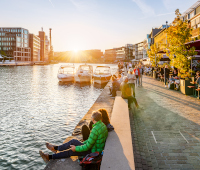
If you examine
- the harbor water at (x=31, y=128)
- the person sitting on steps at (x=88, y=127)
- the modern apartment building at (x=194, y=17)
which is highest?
the modern apartment building at (x=194, y=17)

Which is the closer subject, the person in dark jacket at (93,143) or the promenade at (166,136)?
the person in dark jacket at (93,143)

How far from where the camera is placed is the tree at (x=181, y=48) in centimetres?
1516

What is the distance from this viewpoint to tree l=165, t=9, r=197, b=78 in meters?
15.2

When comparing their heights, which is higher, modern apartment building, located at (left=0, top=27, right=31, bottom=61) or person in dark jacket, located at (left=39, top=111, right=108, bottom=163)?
modern apartment building, located at (left=0, top=27, right=31, bottom=61)

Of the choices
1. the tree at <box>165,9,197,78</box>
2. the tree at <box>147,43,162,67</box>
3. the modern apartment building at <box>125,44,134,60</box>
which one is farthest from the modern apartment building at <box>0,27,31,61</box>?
the tree at <box>165,9,197,78</box>

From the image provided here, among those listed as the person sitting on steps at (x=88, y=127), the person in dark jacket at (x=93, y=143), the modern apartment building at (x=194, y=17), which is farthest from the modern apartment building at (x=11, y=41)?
the person in dark jacket at (x=93, y=143)

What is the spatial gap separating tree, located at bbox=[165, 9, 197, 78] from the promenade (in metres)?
5.27

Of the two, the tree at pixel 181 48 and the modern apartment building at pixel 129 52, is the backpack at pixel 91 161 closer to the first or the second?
the tree at pixel 181 48

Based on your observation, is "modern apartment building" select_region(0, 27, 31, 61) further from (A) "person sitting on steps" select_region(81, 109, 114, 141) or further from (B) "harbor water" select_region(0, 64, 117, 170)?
(A) "person sitting on steps" select_region(81, 109, 114, 141)

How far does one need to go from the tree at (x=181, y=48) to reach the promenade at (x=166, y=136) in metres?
5.27

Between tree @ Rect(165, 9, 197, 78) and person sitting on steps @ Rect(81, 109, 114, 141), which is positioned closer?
person sitting on steps @ Rect(81, 109, 114, 141)

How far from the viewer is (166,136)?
6734mm

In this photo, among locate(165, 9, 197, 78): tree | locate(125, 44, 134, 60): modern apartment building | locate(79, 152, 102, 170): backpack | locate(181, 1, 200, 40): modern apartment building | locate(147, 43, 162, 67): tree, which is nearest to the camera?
locate(79, 152, 102, 170): backpack

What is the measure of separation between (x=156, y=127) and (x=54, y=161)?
4.06 m
